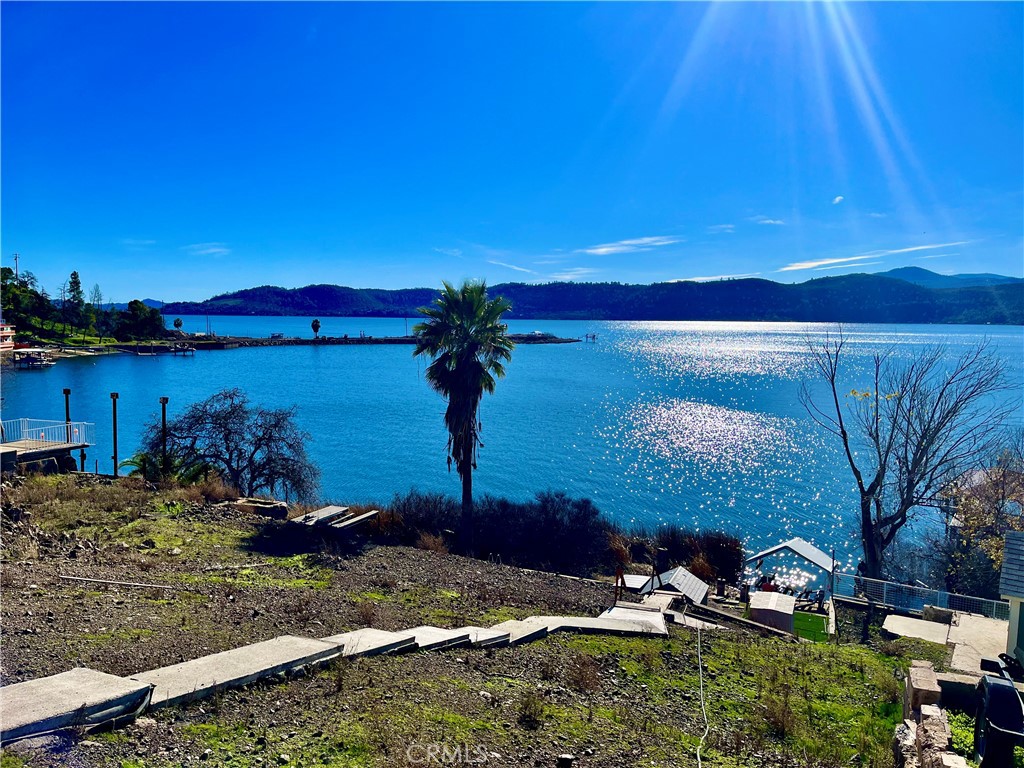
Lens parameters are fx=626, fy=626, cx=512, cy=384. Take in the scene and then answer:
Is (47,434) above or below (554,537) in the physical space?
above

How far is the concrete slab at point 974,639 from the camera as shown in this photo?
1041 centimetres

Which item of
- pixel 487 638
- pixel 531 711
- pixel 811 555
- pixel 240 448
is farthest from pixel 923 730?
pixel 240 448

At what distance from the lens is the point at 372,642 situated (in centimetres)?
747

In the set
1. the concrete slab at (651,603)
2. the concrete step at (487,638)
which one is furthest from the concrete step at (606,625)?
the concrete slab at (651,603)

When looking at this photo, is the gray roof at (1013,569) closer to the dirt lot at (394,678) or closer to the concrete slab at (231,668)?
the dirt lot at (394,678)

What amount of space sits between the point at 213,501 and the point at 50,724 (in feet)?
51.2

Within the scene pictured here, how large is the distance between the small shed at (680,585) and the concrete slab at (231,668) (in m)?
11.3

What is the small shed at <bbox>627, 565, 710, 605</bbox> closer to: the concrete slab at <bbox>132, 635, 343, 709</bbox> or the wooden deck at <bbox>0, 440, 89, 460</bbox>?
the concrete slab at <bbox>132, 635, 343, 709</bbox>

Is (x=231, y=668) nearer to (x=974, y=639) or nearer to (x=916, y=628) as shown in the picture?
(x=974, y=639)

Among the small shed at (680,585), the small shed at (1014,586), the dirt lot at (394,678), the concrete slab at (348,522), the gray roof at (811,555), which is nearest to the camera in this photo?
the dirt lot at (394,678)

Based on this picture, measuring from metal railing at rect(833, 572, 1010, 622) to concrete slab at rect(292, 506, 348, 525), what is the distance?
50.8ft

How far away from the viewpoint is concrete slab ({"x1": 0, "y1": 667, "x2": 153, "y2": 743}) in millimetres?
4452

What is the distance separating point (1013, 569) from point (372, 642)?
11714 mm

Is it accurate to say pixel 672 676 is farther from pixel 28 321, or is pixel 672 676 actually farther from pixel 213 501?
pixel 28 321
